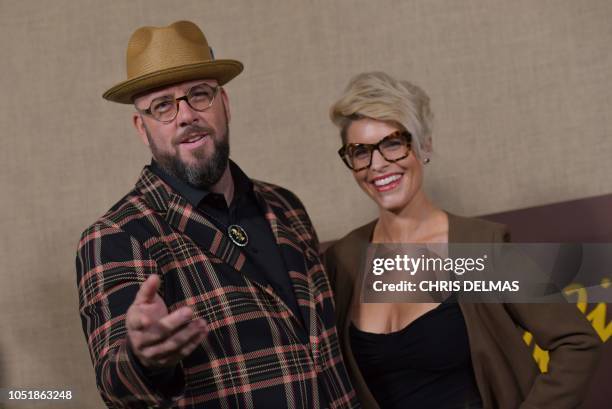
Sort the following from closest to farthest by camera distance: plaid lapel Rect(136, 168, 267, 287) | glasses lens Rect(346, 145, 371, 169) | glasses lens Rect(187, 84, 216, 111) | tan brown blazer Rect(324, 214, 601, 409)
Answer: plaid lapel Rect(136, 168, 267, 287)
glasses lens Rect(187, 84, 216, 111)
tan brown blazer Rect(324, 214, 601, 409)
glasses lens Rect(346, 145, 371, 169)

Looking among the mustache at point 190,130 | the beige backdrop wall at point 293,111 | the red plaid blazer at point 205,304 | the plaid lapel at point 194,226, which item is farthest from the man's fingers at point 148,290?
the beige backdrop wall at point 293,111

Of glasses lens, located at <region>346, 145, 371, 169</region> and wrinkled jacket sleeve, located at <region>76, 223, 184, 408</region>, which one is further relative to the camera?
glasses lens, located at <region>346, 145, 371, 169</region>

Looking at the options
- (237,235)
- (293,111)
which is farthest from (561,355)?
(293,111)

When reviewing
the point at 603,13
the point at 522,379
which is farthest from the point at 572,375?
the point at 603,13

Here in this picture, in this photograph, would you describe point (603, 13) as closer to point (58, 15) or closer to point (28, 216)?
point (58, 15)

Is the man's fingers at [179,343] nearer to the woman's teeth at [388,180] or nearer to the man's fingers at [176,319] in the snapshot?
the man's fingers at [176,319]

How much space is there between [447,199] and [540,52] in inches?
22.0

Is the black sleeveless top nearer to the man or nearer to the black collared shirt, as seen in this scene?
the man

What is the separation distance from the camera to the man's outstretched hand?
1.21 m

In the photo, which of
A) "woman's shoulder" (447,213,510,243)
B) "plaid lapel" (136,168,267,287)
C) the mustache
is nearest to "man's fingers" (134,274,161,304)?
"plaid lapel" (136,168,267,287)

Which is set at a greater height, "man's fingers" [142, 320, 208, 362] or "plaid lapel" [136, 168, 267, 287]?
"plaid lapel" [136, 168, 267, 287]

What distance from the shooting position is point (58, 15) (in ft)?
8.75

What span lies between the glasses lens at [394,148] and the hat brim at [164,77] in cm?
43

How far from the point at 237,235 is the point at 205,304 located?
7.3 inches
